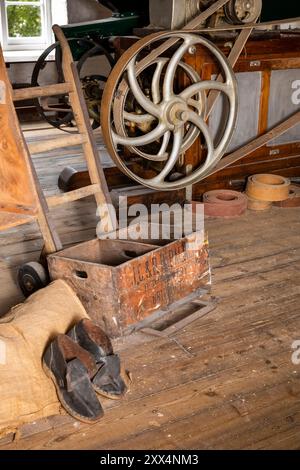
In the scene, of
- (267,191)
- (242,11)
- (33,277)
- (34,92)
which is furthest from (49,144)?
(267,191)

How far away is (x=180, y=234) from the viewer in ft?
7.73

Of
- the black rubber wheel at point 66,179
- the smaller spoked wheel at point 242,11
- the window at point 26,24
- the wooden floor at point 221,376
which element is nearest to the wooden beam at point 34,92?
the wooden floor at point 221,376

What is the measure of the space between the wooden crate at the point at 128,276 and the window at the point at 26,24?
5157 millimetres

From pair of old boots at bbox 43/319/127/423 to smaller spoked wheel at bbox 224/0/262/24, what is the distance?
210cm

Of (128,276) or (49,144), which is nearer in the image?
(128,276)

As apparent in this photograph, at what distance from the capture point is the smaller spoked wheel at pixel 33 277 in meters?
2.26

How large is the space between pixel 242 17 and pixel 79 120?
4.37 feet

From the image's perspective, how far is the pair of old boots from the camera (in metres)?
1.65

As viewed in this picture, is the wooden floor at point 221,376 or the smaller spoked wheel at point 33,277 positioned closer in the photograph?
the wooden floor at point 221,376

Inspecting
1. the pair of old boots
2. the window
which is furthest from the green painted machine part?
the window

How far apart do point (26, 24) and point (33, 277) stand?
5.30 meters

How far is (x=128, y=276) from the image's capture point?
2.02 m

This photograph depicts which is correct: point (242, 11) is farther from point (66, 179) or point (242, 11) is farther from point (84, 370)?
point (84, 370)

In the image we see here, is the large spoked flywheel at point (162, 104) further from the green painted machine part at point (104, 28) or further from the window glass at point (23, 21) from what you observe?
the window glass at point (23, 21)
